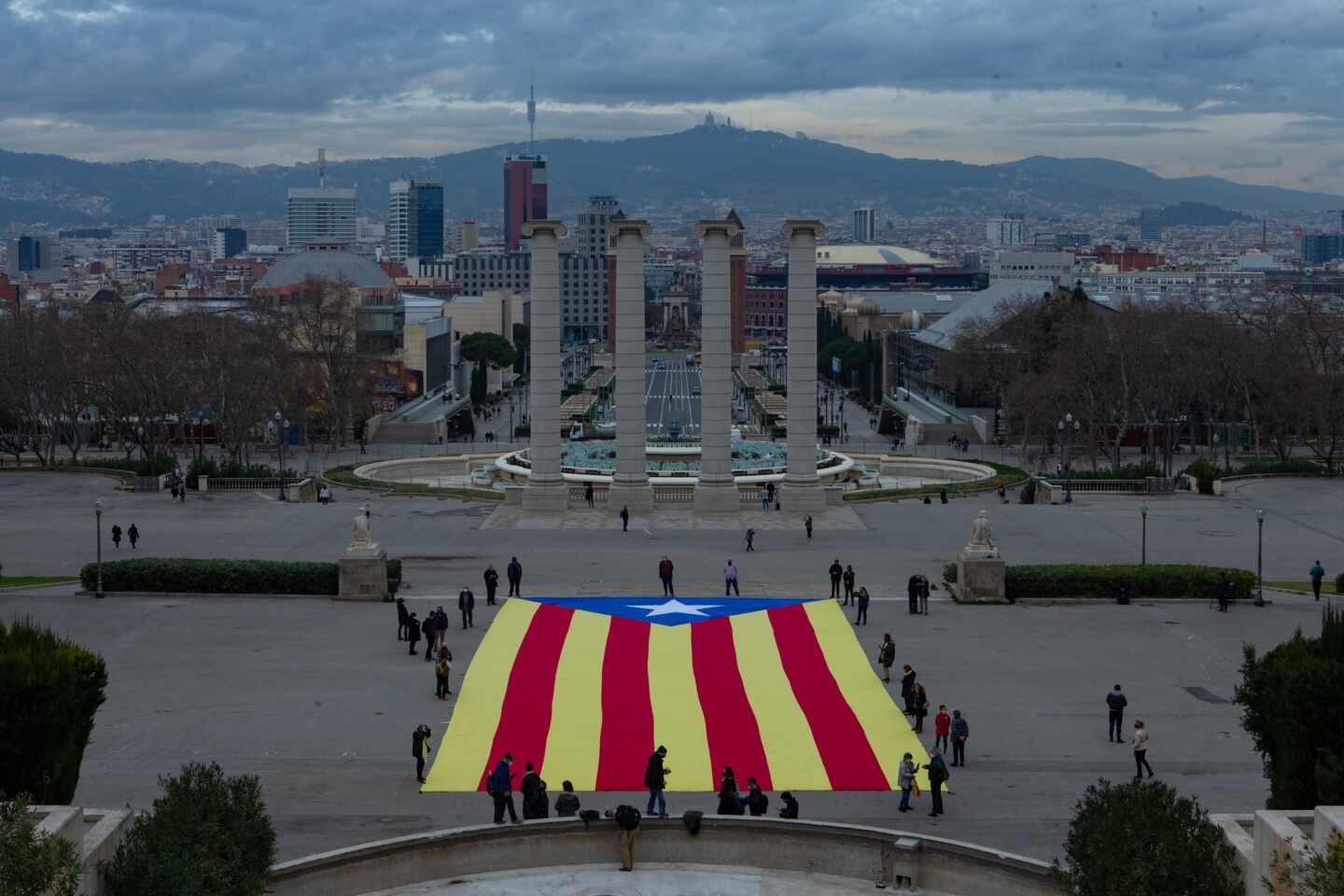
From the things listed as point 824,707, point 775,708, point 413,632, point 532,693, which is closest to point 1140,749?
point 824,707

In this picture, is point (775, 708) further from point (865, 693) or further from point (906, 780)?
point (906, 780)

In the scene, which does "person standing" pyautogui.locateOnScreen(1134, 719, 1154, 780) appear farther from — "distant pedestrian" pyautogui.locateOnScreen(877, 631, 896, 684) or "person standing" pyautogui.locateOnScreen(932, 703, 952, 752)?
"distant pedestrian" pyautogui.locateOnScreen(877, 631, 896, 684)

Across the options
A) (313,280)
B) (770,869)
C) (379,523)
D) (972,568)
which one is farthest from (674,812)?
(313,280)

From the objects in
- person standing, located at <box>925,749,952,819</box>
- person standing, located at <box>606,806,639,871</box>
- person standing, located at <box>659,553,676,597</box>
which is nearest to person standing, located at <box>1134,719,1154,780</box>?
person standing, located at <box>925,749,952,819</box>

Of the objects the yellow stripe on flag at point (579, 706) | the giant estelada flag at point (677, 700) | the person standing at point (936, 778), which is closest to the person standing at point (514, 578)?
the giant estelada flag at point (677, 700)

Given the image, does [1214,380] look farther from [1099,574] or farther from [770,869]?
[770,869]

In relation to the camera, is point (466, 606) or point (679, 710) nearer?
point (679, 710)

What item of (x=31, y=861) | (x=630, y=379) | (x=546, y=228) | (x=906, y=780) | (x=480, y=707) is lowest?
(x=480, y=707)
